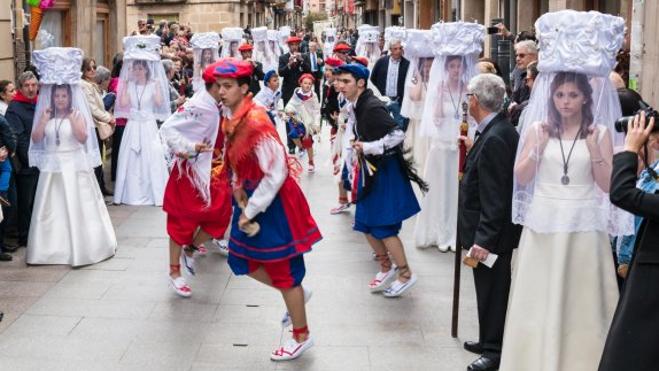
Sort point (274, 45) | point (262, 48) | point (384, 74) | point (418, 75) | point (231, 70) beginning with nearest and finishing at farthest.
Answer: point (231, 70), point (418, 75), point (384, 74), point (262, 48), point (274, 45)

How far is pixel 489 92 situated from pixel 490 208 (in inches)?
28.7

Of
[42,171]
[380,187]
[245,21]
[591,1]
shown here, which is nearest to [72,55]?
[42,171]

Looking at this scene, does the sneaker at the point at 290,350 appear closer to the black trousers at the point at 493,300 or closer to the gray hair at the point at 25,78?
the black trousers at the point at 493,300

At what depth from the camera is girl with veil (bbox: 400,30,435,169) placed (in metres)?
10.2

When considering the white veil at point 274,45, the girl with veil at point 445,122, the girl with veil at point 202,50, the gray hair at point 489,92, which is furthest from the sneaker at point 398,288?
the white veil at point 274,45

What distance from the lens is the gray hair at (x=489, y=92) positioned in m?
5.53

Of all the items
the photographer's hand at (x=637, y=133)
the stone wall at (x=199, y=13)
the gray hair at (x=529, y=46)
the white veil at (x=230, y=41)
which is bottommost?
the photographer's hand at (x=637, y=133)

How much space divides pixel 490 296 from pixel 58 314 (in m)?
3.22

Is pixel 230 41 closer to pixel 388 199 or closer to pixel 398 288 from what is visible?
pixel 388 199

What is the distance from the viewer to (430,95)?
8672 millimetres

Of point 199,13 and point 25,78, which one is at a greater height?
point 199,13

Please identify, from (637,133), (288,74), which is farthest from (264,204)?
(288,74)

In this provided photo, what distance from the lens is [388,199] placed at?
7066 mm

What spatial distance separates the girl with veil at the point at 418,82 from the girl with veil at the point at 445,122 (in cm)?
127
